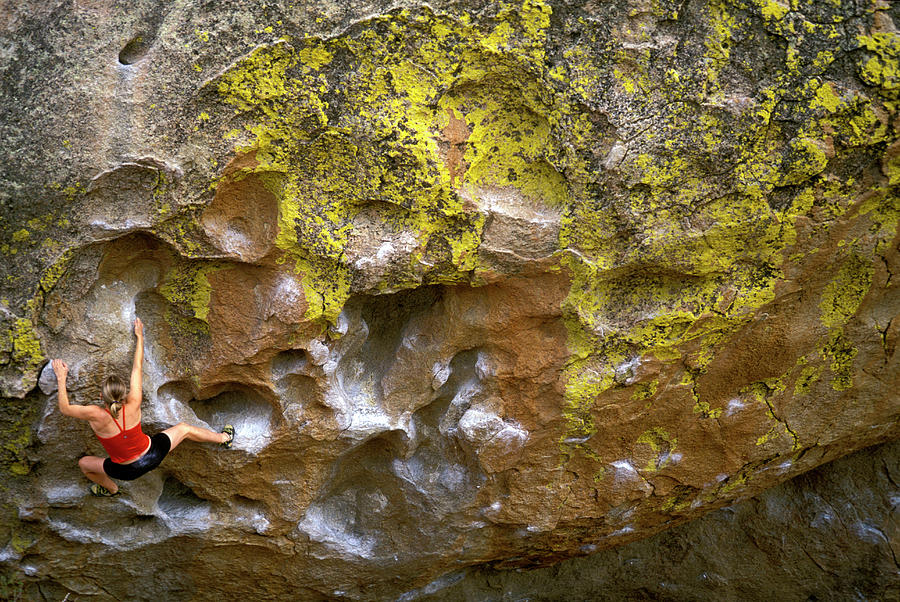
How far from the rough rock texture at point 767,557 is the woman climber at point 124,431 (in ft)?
3.93

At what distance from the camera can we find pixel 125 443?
231 centimetres

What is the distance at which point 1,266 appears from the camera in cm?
217

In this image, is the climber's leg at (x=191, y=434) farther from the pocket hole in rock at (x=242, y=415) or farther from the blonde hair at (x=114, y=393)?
the blonde hair at (x=114, y=393)

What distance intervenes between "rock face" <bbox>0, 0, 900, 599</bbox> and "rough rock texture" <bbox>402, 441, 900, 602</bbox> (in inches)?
19.2

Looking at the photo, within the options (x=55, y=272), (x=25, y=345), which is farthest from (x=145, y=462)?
(x=55, y=272)

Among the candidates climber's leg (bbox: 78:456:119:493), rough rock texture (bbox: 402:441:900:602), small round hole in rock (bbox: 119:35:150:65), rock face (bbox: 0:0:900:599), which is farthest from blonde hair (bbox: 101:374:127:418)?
rough rock texture (bbox: 402:441:900:602)

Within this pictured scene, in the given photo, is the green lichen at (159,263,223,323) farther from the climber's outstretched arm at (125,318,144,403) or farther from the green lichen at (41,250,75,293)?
the green lichen at (41,250,75,293)

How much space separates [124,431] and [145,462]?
127 millimetres

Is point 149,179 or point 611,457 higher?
point 149,179

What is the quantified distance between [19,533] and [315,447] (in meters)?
0.95

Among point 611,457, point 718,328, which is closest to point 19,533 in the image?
point 611,457

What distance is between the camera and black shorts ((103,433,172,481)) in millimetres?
2359

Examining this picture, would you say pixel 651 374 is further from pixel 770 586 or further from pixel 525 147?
pixel 770 586

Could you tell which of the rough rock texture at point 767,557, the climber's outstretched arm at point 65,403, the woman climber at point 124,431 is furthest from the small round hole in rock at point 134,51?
the rough rock texture at point 767,557
